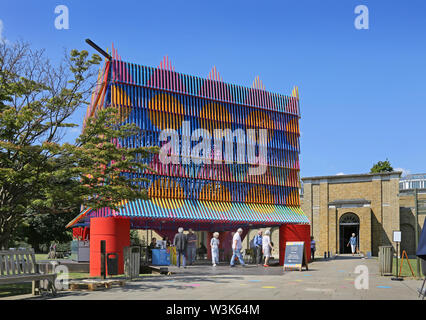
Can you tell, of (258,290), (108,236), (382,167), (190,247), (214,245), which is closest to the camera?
(258,290)

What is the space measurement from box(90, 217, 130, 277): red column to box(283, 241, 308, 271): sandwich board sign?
780 centimetres

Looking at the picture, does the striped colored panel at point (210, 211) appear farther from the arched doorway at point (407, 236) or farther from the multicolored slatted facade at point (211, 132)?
the arched doorway at point (407, 236)

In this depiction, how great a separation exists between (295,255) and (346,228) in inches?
1094

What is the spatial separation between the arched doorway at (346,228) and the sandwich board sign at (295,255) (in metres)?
26.7

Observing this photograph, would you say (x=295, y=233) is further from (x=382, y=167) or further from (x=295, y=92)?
(x=382, y=167)

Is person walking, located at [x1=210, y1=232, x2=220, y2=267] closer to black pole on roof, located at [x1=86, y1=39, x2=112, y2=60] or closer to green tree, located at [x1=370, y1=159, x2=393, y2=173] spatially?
black pole on roof, located at [x1=86, y1=39, x2=112, y2=60]

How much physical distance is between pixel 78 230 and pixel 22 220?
2522 cm

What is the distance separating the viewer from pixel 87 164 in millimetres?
16438

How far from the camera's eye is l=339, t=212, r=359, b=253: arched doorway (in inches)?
1860

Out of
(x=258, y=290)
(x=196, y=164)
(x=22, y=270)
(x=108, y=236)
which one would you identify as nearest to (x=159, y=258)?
(x=108, y=236)

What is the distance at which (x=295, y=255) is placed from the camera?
71.3 ft

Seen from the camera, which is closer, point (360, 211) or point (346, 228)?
point (360, 211)

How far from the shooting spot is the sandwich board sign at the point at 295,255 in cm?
2151
